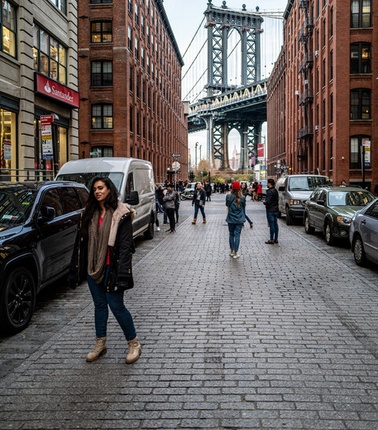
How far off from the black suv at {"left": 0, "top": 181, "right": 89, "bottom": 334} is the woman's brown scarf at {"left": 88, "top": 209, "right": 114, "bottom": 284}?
145cm

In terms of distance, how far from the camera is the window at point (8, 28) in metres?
17.8

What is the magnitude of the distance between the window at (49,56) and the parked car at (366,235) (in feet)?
48.6

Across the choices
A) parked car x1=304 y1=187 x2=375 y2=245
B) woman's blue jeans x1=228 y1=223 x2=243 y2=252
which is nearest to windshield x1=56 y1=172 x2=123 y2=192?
woman's blue jeans x1=228 y1=223 x2=243 y2=252

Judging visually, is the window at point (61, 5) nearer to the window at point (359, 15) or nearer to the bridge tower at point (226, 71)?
the window at point (359, 15)

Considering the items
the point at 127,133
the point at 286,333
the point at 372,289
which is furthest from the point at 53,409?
the point at 127,133

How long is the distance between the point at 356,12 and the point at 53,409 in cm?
4072

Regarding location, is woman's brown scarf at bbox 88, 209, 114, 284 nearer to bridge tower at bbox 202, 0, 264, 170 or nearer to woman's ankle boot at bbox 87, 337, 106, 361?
woman's ankle boot at bbox 87, 337, 106, 361

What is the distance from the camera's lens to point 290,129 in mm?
64375

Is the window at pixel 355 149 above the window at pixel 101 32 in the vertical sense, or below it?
below

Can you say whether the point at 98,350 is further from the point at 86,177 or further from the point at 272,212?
the point at 272,212

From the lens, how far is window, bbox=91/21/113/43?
132ft

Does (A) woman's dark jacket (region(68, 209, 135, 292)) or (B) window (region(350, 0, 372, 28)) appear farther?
(B) window (region(350, 0, 372, 28))

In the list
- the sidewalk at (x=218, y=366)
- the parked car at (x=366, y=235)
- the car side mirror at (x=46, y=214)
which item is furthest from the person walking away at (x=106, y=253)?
the parked car at (x=366, y=235)

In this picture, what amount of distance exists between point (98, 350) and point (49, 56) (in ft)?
64.4
